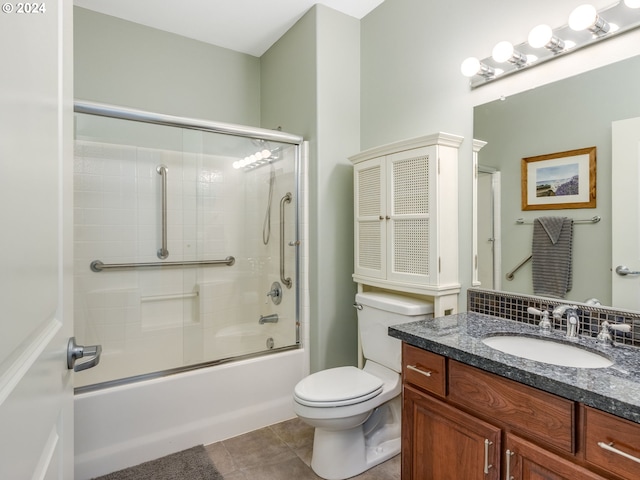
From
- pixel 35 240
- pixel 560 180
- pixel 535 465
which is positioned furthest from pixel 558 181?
pixel 35 240

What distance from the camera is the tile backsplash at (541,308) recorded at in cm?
128

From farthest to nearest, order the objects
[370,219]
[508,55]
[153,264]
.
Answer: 1. [153,264]
2. [370,219]
3. [508,55]

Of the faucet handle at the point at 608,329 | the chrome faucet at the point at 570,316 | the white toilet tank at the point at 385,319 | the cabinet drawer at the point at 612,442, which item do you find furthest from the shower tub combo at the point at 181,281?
the cabinet drawer at the point at 612,442

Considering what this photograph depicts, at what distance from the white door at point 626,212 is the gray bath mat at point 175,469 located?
197 centimetres

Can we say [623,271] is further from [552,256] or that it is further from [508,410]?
[508,410]

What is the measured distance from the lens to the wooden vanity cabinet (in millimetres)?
899

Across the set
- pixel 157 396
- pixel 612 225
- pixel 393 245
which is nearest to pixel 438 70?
pixel 393 245

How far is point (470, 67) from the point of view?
68.7 inches

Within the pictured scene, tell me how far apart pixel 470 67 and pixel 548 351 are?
4.35ft

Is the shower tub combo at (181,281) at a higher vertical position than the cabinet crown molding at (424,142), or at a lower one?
lower

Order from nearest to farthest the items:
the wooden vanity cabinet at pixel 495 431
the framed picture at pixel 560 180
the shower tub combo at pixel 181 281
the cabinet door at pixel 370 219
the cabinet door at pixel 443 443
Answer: the wooden vanity cabinet at pixel 495 431 < the cabinet door at pixel 443 443 < the framed picture at pixel 560 180 < the shower tub combo at pixel 181 281 < the cabinet door at pixel 370 219

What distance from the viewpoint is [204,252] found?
258 cm

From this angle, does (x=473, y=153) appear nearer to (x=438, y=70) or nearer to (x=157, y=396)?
(x=438, y=70)

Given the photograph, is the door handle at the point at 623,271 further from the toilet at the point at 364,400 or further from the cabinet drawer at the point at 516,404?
the toilet at the point at 364,400
